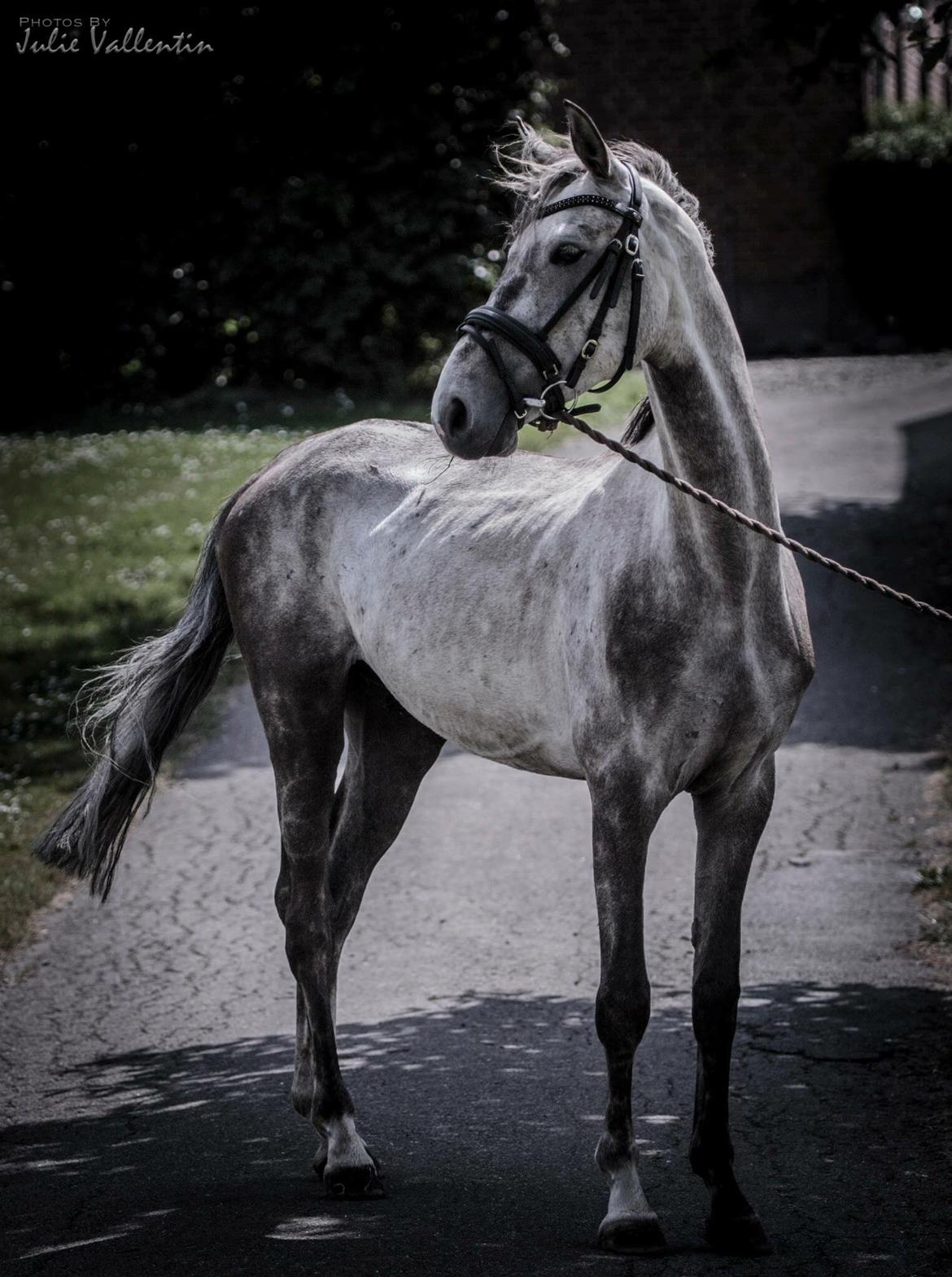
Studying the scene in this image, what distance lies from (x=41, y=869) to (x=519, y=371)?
179 inches

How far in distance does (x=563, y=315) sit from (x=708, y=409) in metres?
0.44

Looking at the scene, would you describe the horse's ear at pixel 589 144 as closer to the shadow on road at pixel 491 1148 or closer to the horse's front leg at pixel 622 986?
the horse's front leg at pixel 622 986

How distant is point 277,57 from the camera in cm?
1786

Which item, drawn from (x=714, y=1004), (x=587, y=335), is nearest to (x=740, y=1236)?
(x=714, y=1004)

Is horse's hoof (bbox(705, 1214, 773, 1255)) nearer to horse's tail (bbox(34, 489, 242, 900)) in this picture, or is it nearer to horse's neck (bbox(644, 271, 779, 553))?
horse's neck (bbox(644, 271, 779, 553))

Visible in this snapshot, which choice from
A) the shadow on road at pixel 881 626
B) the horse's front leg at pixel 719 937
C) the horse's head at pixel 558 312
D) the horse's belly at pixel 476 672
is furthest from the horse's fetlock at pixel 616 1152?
the shadow on road at pixel 881 626

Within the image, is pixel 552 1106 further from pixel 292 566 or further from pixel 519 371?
pixel 519 371

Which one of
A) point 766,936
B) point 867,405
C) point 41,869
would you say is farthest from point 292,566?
point 867,405

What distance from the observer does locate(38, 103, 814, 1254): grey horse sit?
3.35 meters

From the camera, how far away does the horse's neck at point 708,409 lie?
338 cm

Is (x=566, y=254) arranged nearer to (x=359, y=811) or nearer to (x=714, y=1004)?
(x=714, y=1004)

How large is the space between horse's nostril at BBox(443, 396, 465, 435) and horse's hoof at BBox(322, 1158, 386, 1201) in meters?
2.05

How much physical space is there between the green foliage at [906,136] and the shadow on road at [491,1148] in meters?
19.6

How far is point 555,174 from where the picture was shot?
3.32m
